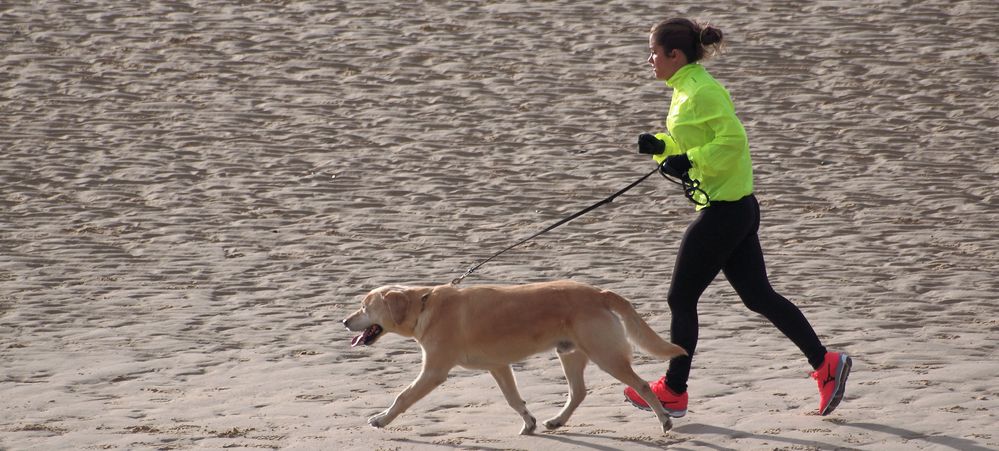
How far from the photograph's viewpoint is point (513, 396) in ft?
19.4

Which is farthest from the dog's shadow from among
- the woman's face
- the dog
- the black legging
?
the woman's face

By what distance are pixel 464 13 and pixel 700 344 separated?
10.9 meters

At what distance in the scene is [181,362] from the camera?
7.44 metres

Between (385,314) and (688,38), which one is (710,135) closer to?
(688,38)

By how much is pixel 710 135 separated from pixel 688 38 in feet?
1.51

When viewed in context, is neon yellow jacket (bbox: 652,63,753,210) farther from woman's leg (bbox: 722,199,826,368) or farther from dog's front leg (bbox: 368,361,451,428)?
dog's front leg (bbox: 368,361,451,428)

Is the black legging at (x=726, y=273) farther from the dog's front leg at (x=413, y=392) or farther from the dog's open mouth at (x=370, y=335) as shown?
the dog's open mouth at (x=370, y=335)

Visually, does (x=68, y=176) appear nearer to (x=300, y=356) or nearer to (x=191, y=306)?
(x=191, y=306)

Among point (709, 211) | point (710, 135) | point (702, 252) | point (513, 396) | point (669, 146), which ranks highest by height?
point (710, 135)

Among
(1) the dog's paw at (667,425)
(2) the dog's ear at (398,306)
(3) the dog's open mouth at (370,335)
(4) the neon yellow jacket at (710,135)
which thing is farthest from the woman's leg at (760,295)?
(3) the dog's open mouth at (370,335)

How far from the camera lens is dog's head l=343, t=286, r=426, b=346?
5.96 m

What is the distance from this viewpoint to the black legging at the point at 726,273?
5.52 m

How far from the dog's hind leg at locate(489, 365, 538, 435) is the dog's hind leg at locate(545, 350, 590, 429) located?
98mm

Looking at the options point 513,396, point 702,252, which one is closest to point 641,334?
point 702,252
